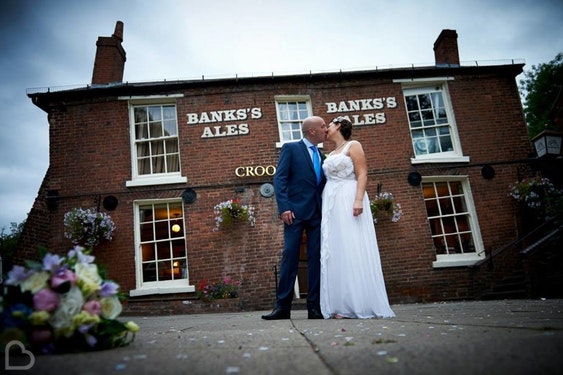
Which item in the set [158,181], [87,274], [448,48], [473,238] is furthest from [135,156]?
[448,48]

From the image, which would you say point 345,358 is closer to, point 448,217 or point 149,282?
point 149,282

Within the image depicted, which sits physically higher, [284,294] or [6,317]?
[6,317]

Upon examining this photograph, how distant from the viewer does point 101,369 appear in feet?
3.43

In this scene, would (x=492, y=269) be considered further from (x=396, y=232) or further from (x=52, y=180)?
(x=52, y=180)

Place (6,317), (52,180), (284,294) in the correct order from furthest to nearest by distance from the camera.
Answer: (52,180)
(284,294)
(6,317)

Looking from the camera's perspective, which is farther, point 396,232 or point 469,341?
point 396,232

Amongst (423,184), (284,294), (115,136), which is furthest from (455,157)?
(115,136)

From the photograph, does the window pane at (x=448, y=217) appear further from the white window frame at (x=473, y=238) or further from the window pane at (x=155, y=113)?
the window pane at (x=155, y=113)

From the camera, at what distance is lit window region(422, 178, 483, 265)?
8.56m

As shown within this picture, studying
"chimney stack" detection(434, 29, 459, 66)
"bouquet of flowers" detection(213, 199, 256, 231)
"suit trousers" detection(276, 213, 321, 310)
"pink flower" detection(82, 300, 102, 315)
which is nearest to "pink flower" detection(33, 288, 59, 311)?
"pink flower" detection(82, 300, 102, 315)

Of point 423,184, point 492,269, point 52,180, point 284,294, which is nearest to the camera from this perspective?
point 284,294

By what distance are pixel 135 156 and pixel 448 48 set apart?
389 inches

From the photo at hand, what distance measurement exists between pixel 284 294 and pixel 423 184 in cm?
676

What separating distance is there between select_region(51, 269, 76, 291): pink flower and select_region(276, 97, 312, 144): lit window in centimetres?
775
